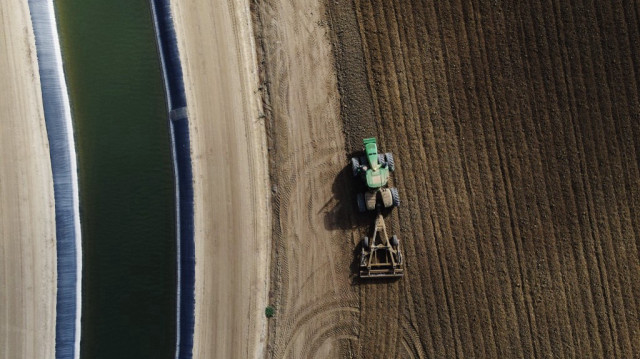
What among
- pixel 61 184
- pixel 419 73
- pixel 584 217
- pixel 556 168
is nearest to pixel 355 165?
pixel 419 73

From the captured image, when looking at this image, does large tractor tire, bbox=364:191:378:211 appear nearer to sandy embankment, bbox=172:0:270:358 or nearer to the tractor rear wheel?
the tractor rear wheel

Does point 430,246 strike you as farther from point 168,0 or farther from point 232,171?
point 168,0

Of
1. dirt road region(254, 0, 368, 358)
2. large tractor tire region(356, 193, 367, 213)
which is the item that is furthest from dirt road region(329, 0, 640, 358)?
large tractor tire region(356, 193, 367, 213)

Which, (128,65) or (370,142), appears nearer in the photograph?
(370,142)

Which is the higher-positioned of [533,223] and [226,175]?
[226,175]

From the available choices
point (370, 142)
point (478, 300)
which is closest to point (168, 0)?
point (370, 142)

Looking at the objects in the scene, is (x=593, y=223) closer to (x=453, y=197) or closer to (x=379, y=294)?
(x=453, y=197)

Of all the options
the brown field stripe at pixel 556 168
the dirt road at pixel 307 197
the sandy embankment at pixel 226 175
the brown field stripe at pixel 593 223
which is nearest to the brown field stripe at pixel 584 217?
the brown field stripe at pixel 593 223

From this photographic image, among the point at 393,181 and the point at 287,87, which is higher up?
the point at 287,87
